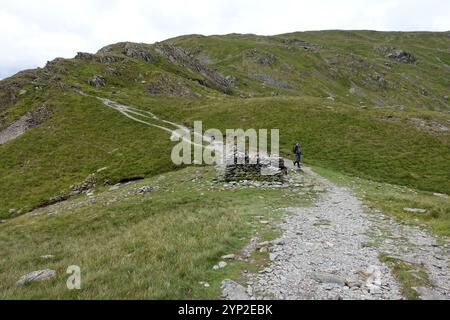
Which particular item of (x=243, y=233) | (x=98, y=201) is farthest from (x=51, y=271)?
(x=98, y=201)

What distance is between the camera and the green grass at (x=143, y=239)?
38.0 ft

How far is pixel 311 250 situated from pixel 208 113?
55894 mm

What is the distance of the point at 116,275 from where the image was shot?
12.3 m

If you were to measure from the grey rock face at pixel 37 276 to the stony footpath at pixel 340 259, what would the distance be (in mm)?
7169

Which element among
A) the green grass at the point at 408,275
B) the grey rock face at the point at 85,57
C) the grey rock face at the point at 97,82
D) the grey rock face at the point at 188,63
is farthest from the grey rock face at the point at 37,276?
the grey rock face at the point at 188,63

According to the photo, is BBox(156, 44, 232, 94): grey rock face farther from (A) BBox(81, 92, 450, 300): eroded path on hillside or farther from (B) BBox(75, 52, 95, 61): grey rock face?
(A) BBox(81, 92, 450, 300): eroded path on hillside

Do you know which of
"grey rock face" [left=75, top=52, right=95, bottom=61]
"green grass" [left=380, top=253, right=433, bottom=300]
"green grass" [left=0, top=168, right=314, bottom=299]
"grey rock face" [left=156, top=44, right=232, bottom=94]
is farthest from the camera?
"grey rock face" [left=156, top=44, right=232, bottom=94]

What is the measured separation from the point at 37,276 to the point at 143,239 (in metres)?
5.05

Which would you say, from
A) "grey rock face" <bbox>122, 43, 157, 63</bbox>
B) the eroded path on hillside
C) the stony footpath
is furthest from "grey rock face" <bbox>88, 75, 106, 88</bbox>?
the stony footpath

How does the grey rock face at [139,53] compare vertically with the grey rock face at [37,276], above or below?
above

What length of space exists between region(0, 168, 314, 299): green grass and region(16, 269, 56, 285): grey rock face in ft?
0.99

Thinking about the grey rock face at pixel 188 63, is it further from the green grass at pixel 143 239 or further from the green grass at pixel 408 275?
the green grass at pixel 408 275

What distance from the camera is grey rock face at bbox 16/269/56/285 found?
13180 millimetres
